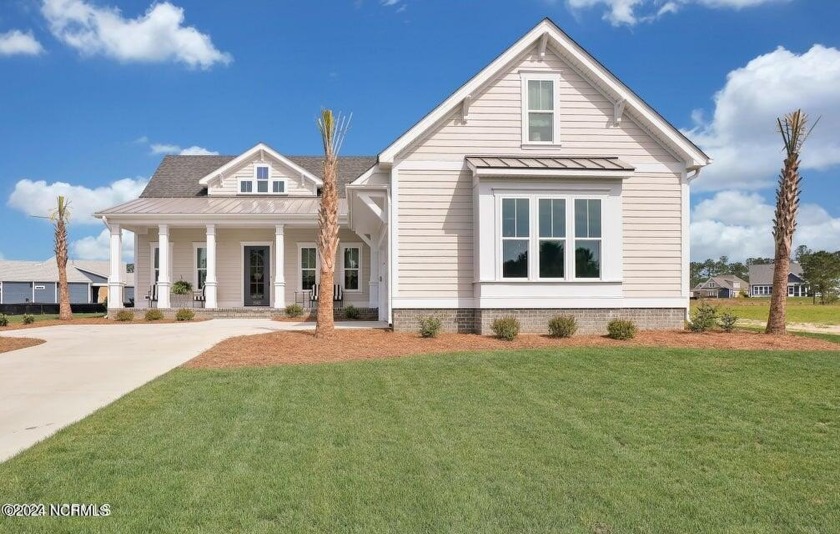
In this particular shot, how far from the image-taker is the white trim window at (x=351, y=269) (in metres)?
22.5

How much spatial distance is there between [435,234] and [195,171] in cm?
1628

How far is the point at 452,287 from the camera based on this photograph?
45.1ft

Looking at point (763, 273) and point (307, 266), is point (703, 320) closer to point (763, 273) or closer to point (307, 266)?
point (307, 266)

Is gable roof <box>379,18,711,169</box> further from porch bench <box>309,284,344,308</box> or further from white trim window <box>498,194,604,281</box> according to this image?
porch bench <box>309,284,344,308</box>

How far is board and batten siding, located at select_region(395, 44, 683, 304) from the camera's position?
13.8m

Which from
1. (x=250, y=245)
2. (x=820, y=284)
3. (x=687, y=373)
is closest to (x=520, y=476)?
(x=687, y=373)

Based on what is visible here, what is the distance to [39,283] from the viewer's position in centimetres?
4912

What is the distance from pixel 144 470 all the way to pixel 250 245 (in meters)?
19.1

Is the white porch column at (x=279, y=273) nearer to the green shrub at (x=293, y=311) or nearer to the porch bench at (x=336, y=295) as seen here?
the green shrub at (x=293, y=311)

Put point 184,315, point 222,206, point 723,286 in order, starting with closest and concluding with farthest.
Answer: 1. point 184,315
2. point 222,206
3. point 723,286

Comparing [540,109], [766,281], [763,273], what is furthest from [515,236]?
[763,273]

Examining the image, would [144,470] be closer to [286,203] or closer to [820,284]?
[286,203]

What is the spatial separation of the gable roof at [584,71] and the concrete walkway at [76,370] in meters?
6.44

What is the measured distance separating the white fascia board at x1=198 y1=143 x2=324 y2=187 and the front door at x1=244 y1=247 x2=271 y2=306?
358cm
